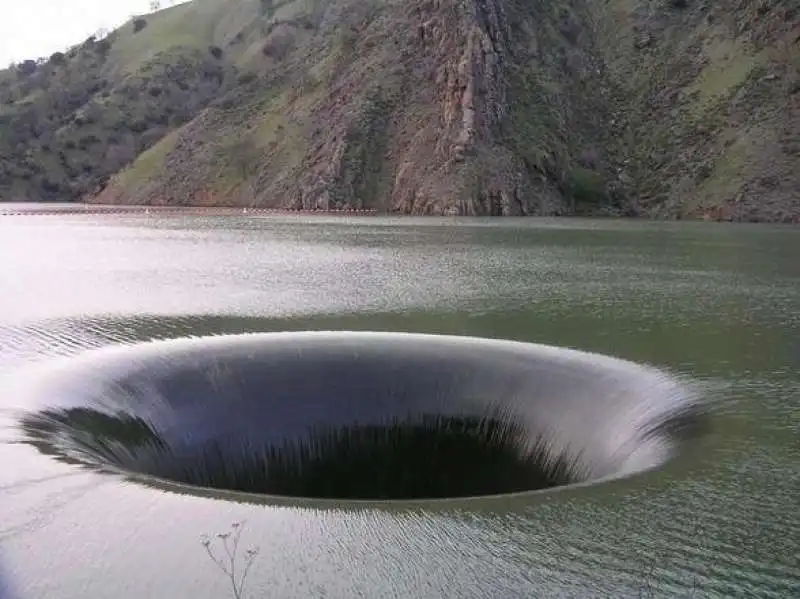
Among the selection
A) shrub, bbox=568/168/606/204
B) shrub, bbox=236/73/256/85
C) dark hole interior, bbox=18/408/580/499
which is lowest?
dark hole interior, bbox=18/408/580/499

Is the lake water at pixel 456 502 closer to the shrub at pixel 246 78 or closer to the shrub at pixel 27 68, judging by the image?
the shrub at pixel 246 78

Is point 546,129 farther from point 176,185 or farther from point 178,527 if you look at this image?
point 178,527

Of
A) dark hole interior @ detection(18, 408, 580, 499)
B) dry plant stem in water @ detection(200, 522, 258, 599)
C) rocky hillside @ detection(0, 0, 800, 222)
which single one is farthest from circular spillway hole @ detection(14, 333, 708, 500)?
rocky hillside @ detection(0, 0, 800, 222)

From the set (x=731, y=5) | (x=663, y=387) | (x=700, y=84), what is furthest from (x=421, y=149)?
(x=663, y=387)

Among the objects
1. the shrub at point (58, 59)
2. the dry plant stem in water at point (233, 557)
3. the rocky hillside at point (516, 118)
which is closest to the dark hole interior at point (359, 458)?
the dry plant stem in water at point (233, 557)

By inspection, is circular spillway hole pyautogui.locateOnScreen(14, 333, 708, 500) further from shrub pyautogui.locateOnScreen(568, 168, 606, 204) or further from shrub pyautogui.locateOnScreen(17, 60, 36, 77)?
shrub pyautogui.locateOnScreen(17, 60, 36, 77)

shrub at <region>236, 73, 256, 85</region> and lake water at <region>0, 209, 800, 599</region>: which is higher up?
shrub at <region>236, 73, 256, 85</region>
